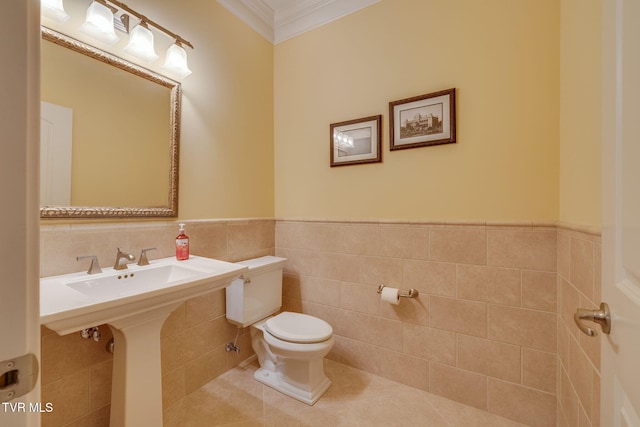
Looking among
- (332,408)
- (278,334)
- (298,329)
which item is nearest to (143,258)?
(278,334)

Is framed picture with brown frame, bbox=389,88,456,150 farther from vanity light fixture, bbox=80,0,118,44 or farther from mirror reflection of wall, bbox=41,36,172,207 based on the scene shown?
vanity light fixture, bbox=80,0,118,44

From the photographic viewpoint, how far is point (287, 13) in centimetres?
219

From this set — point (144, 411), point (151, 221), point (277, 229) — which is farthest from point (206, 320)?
point (277, 229)

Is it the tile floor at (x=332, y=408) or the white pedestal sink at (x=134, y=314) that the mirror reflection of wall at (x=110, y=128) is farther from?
the tile floor at (x=332, y=408)

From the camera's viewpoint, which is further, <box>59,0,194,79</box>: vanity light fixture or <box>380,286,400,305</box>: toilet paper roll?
<box>380,286,400,305</box>: toilet paper roll

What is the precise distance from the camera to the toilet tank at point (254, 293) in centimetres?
178

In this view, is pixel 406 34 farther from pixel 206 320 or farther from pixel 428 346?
pixel 206 320

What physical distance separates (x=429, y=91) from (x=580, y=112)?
2.61 feet

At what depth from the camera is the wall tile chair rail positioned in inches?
55.8

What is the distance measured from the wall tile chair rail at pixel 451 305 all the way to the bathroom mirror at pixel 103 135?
116cm

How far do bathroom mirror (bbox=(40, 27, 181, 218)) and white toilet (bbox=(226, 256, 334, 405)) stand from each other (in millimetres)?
706

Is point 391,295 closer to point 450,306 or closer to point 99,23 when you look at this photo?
point 450,306

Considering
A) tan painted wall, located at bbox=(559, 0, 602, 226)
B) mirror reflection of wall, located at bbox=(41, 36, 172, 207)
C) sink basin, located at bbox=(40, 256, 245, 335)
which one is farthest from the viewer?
mirror reflection of wall, located at bbox=(41, 36, 172, 207)

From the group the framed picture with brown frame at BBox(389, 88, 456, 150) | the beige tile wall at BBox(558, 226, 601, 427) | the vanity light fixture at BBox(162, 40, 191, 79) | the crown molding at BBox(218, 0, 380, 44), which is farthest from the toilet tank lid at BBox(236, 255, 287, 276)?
the crown molding at BBox(218, 0, 380, 44)
